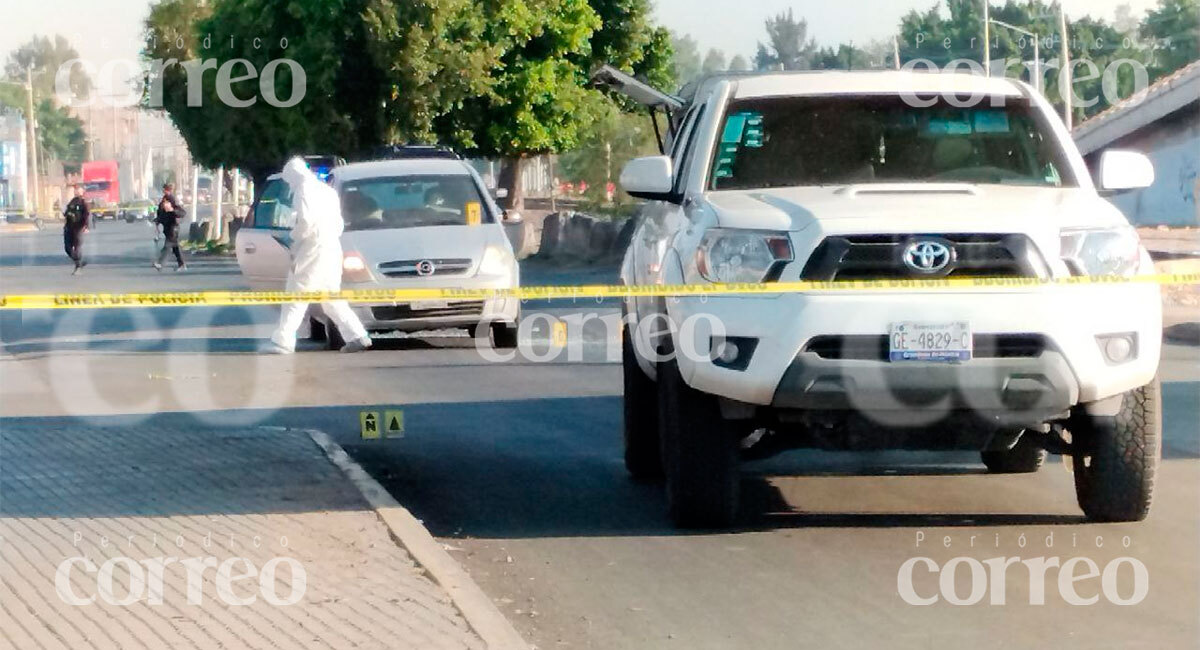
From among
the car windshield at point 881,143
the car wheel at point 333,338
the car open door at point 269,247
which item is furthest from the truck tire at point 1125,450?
the car open door at point 269,247

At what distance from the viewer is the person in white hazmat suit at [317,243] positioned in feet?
51.8

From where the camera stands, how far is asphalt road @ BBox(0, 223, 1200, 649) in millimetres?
6277

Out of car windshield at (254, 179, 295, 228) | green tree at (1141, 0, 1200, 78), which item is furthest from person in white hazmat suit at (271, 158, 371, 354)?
green tree at (1141, 0, 1200, 78)

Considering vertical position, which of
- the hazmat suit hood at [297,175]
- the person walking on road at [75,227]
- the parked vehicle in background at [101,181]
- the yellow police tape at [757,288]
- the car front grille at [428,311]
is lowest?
the parked vehicle in background at [101,181]

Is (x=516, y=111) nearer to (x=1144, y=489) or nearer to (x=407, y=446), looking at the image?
(x=407, y=446)

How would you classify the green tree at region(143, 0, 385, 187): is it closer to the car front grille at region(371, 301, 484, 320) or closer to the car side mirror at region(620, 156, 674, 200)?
the car front grille at region(371, 301, 484, 320)

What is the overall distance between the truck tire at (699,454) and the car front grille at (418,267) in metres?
9.35

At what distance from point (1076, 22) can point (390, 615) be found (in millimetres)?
79439

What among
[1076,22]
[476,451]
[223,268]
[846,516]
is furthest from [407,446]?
[1076,22]

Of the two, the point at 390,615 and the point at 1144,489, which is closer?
the point at 390,615

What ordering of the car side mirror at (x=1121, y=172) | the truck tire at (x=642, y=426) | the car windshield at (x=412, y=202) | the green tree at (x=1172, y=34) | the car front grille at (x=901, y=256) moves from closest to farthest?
the car front grille at (x=901, y=256) < the car side mirror at (x=1121, y=172) < the truck tire at (x=642, y=426) < the car windshield at (x=412, y=202) < the green tree at (x=1172, y=34)

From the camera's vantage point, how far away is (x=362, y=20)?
37.5m

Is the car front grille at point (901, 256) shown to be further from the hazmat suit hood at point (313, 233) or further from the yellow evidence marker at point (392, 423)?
the hazmat suit hood at point (313, 233)

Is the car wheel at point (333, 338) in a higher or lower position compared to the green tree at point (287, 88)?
lower
